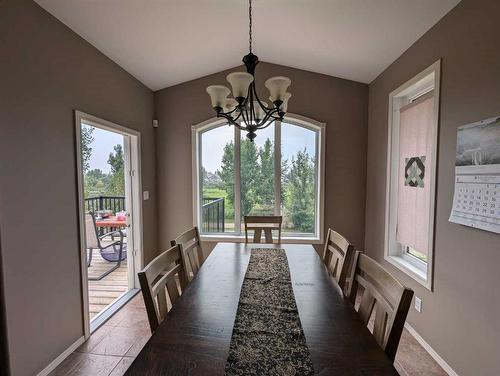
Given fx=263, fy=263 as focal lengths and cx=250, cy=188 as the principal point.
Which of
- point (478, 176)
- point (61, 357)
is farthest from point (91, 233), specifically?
point (478, 176)

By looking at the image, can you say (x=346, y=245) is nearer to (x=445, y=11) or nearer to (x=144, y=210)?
(x=445, y=11)

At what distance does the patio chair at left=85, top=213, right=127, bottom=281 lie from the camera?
348 centimetres

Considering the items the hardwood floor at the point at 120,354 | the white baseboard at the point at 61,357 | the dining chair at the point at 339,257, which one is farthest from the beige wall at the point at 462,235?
the white baseboard at the point at 61,357

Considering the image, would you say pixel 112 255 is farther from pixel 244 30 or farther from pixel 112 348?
pixel 244 30

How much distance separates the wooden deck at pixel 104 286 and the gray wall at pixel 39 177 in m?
0.76

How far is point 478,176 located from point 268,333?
5.31 feet

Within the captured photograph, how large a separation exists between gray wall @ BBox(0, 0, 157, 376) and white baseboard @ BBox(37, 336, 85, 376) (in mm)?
39

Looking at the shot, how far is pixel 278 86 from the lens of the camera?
5.52ft

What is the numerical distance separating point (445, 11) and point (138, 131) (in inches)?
125

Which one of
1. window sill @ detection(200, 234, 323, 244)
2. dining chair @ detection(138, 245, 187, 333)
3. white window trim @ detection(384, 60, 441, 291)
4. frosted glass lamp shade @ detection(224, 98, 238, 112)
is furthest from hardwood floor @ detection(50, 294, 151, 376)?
white window trim @ detection(384, 60, 441, 291)

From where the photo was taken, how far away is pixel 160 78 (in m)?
3.33

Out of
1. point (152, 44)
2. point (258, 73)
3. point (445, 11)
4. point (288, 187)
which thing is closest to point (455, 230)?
point (445, 11)

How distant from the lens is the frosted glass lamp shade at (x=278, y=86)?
5.45ft

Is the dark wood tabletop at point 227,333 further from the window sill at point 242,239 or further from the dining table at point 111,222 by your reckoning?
the dining table at point 111,222
